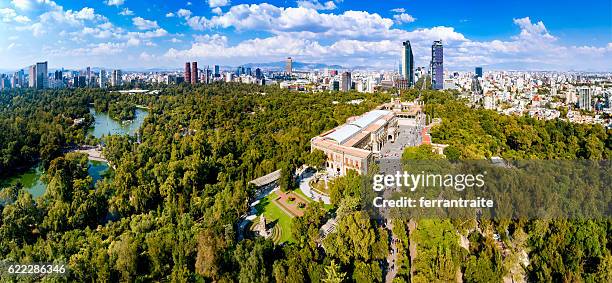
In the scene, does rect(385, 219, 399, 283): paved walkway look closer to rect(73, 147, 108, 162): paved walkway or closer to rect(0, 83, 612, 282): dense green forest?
rect(0, 83, 612, 282): dense green forest

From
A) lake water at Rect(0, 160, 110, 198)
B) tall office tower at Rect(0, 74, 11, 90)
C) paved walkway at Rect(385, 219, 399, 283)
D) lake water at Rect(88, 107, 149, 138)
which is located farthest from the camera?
tall office tower at Rect(0, 74, 11, 90)

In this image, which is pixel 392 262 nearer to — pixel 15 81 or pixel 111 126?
pixel 111 126

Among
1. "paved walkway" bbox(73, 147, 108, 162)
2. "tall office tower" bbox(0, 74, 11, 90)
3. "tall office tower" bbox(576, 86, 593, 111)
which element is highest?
"tall office tower" bbox(0, 74, 11, 90)

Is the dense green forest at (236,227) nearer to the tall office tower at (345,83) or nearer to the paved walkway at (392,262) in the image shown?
the paved walkway at (392,262)

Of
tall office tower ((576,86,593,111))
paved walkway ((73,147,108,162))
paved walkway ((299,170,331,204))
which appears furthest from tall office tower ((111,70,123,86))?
tall office tower ((576,86,593,111))

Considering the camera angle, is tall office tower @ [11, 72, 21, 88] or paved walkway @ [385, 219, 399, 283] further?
tall office tower @ [11, 72, 21, 88]

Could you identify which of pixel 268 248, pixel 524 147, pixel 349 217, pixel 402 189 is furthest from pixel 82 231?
pixel 524 147

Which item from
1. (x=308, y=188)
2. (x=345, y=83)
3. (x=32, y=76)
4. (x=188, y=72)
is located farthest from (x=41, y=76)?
(x=308, y=188)
